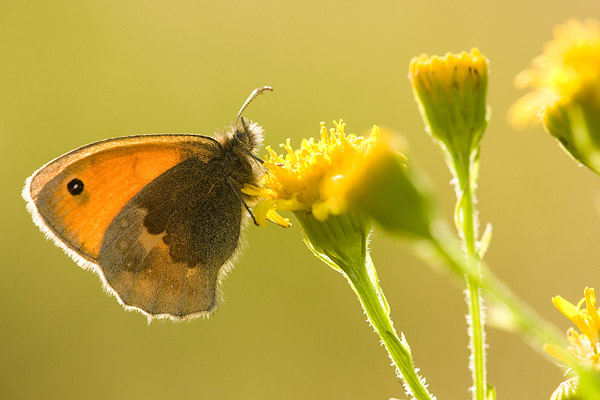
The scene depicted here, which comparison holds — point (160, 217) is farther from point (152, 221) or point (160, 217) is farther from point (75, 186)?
point (75, 186)

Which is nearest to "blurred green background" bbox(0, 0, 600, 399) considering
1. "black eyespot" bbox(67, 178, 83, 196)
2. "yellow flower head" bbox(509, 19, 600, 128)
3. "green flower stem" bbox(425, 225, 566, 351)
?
"black eyespot" bbox(67, 178, 83, 196)

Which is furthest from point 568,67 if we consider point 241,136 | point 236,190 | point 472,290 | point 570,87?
point 241,136

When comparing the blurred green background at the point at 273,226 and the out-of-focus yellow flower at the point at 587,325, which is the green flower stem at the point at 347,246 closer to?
the out-of-focus yellow flower at the point at 587,325

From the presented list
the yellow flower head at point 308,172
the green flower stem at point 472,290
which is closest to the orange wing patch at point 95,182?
the yellow flower head at point 308,172

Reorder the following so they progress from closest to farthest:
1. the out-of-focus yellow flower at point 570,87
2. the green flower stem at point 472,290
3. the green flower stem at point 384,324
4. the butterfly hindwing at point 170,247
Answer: the out-of-focus yellow flower at point 570,87 → the green flower stem at point 472,290 → the green flower stem at point 384,324 → the butterfly hindwing at point 170,247

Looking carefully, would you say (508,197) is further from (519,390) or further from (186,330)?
(186,330)

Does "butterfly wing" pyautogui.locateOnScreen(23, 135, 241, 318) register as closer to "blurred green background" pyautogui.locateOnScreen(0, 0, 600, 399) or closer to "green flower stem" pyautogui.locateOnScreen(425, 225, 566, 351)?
"green flower stem" pyautogui.locateOnScreen(425, 225, 566, 351)

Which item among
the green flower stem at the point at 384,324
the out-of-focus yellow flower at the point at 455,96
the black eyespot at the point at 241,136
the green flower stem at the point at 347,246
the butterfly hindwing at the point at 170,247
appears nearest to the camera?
A: the green flower stem at the point at 384,324
